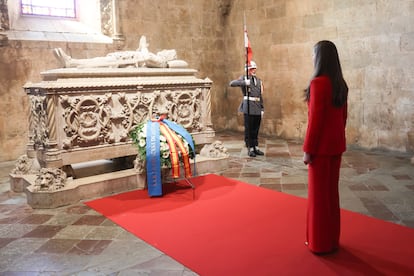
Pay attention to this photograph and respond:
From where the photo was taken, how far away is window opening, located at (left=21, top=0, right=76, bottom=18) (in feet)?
25.6

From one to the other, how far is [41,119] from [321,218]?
3388mm

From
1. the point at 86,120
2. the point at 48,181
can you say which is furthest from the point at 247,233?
the point at 86,120

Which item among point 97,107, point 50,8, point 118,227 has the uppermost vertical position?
point 50,8

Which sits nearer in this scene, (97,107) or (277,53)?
(97,107)

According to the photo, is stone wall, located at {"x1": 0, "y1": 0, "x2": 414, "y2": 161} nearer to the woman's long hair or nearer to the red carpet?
the red carpet

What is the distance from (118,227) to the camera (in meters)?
4.04

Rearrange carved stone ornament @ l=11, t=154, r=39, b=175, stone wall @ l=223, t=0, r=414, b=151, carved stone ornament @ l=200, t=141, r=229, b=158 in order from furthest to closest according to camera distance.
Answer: stone wall @ l=223, t=0, r=414, b=151
carved stone ornament @ l=200, t=141, r=229, b=158
carved stone ornament @ l=11, t=154, r=39, b=175

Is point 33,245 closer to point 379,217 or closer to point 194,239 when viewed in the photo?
point 194,239

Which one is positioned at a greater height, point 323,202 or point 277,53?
point 277,53

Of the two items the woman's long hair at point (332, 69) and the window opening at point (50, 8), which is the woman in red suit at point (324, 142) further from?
the window opening at point (50, 8)

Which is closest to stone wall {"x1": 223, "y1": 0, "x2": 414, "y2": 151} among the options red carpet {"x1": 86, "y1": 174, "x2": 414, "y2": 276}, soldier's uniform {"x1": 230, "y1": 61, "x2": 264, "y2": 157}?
soldier's uniform {"x1": 230, "y1": 61, "x2": 264, "y2": 157}

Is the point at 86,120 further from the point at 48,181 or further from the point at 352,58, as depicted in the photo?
the point at 352,58

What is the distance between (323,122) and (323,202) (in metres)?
0.60

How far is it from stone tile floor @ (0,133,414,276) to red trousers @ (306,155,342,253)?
3.26ft
